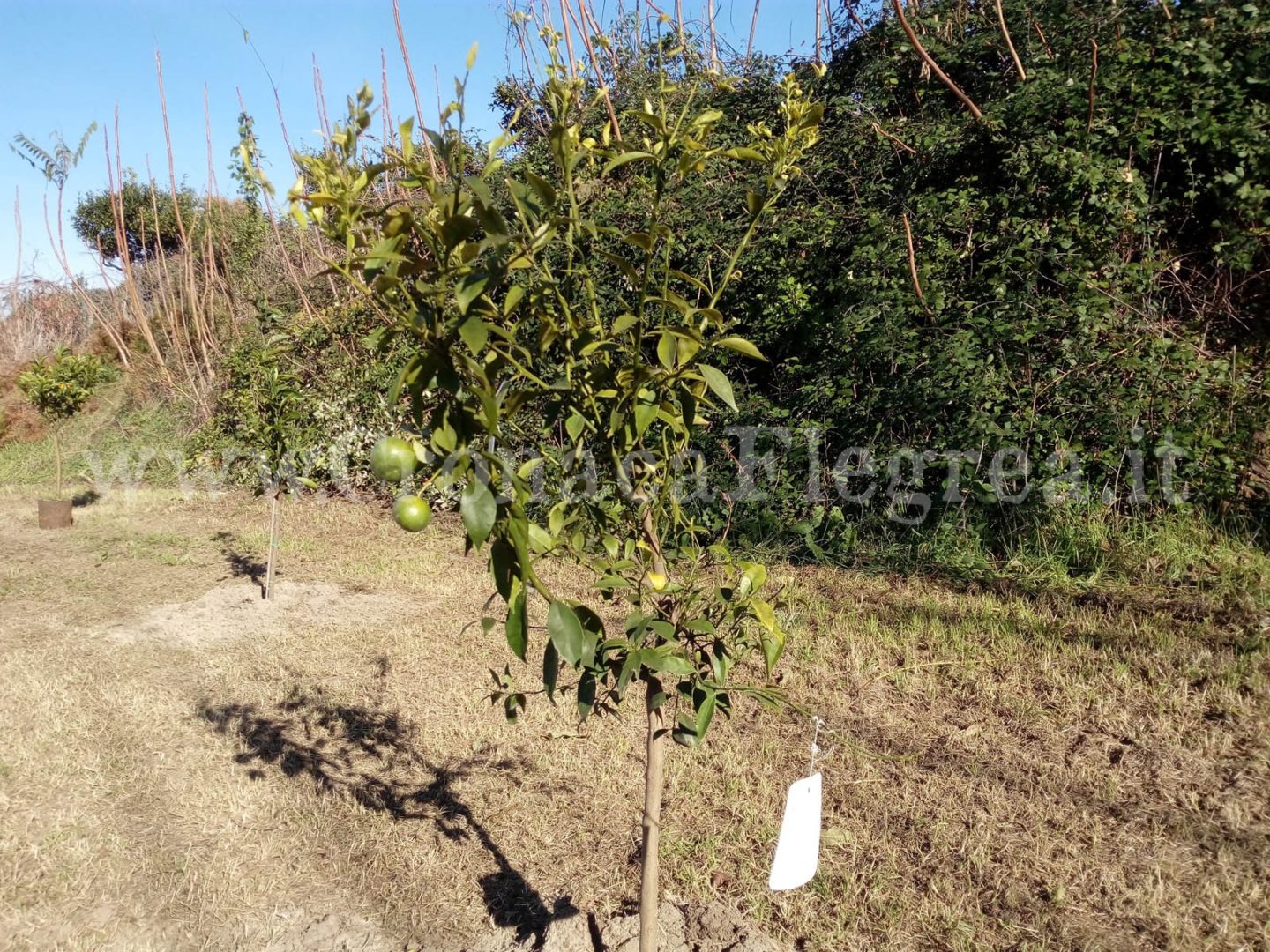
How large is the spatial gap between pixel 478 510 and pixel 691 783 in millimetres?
2327

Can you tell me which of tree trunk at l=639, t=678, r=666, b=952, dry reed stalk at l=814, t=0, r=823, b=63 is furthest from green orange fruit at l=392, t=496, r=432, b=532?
dry reed stalk at l=814, t=0, r=823, b=63

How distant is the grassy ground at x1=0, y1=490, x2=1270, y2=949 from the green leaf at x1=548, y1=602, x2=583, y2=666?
160 cm

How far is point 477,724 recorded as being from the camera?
3.69 m

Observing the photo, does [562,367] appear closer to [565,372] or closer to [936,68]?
[565,372]

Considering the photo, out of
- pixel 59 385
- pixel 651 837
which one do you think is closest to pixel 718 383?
pixel 651 837

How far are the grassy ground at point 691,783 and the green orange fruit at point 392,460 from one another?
180cm

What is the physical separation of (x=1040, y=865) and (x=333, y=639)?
3.58 m

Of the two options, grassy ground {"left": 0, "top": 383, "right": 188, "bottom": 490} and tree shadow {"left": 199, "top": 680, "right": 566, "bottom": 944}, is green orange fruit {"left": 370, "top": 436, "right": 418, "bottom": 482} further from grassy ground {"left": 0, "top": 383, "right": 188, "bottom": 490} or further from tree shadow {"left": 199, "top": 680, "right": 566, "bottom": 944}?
grassy ground {"left": 0, "top": 383, "right": 188, "bottom": 490}

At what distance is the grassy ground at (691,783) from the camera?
2512mm

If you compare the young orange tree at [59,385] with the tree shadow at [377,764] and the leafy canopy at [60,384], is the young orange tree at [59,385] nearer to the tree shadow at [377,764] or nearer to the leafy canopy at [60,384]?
the leafy canopy at [60,384]

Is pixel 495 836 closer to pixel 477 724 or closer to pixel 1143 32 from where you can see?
pixel 477 724

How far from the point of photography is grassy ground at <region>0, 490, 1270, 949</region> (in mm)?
2512

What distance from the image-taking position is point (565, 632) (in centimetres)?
123

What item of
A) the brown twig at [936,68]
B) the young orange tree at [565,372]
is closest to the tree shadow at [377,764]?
the young orange tree at [565,372]
